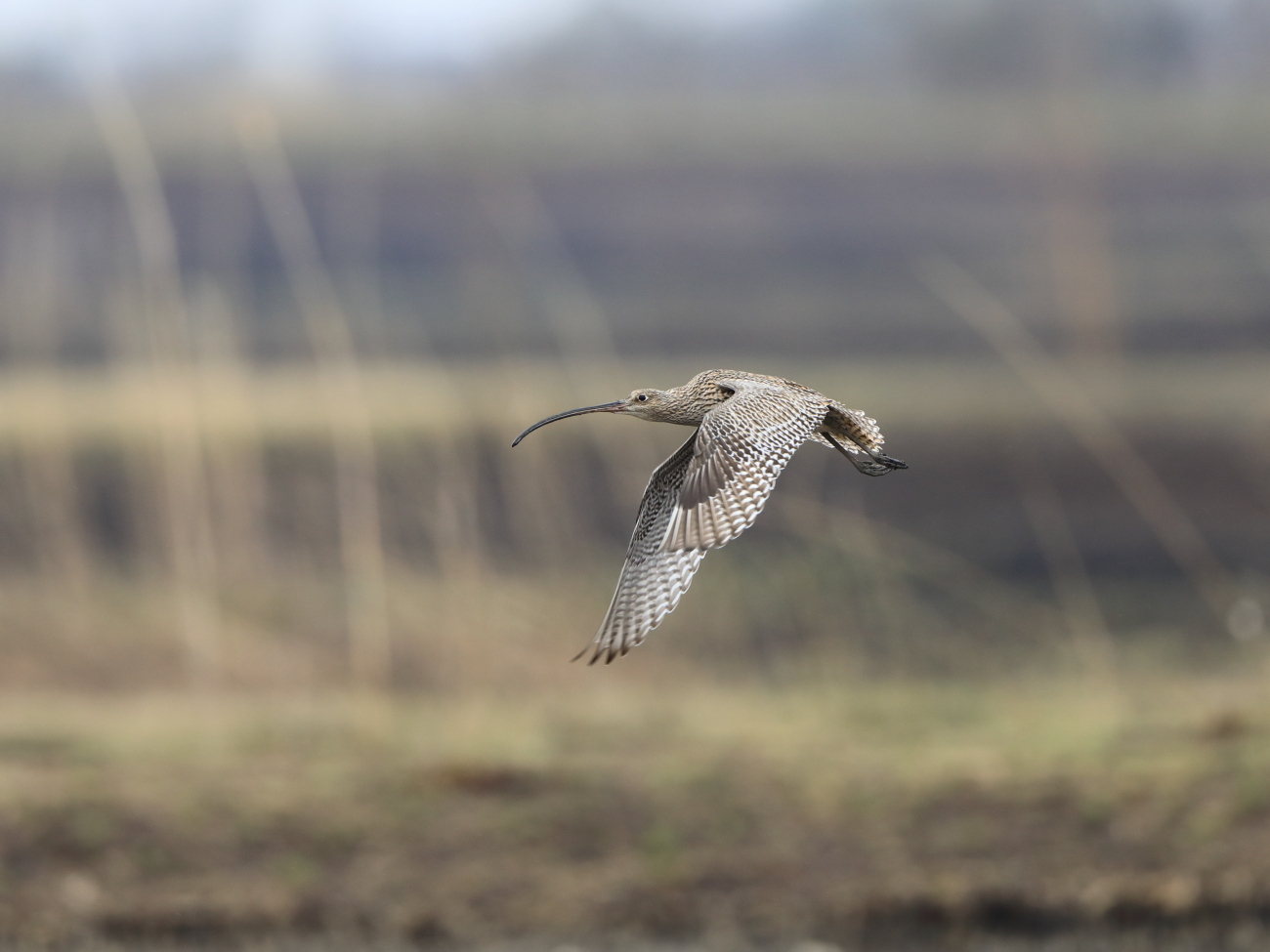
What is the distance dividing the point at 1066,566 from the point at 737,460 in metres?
10.2

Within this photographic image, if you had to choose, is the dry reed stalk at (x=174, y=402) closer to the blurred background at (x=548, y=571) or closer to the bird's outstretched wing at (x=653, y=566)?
the blurred background at (x=548, y=571)

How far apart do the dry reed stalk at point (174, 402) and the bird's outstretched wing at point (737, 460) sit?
5.34 m

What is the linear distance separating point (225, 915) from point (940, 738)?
12.5 ft

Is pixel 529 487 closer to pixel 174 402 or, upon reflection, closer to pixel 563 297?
pixel 174 402

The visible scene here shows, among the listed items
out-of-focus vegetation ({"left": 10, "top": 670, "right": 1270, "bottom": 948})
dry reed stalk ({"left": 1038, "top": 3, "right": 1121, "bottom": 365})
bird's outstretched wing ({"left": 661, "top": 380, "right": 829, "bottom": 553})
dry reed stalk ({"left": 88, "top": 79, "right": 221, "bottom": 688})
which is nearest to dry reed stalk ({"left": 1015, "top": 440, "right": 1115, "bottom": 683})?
out-of-focus vegetation ({"left": 10, "top": 670, "right": 1270, "bottom": 948})

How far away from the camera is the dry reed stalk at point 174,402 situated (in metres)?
8.80

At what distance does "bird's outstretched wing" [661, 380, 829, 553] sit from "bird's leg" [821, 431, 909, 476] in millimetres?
132

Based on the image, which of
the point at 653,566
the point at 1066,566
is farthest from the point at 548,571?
the point at 653,566

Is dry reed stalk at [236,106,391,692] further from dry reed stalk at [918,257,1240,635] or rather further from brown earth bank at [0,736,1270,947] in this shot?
dry reed stalk at [918,257,1240,635]

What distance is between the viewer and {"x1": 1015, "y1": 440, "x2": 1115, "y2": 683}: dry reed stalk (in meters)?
10.8

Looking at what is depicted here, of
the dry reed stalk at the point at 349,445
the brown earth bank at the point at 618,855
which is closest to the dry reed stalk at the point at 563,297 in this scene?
the dry reed stalk at the point at 349,445

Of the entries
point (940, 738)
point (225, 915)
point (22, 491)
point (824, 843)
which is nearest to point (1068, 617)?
point (940, 738)

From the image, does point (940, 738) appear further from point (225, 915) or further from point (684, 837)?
point (225, 915)

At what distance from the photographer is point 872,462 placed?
3.87m
